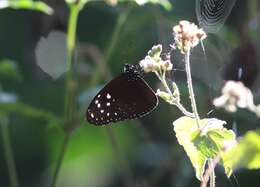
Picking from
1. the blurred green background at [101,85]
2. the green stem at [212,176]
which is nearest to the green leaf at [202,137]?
the green stem at [212,176]

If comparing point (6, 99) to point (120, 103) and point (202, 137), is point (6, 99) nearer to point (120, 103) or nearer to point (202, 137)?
point (120, 103)

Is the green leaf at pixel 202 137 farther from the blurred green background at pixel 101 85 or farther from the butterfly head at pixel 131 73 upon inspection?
the blurred green background at pixel 101 85

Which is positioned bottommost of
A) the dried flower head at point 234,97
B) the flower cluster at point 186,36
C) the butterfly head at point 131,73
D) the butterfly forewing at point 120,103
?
the butterfly forewing at point 120,103

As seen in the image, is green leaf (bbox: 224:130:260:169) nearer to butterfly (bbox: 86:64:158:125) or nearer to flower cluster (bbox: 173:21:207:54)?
flower cluster (bbox: 173:21:207:54)

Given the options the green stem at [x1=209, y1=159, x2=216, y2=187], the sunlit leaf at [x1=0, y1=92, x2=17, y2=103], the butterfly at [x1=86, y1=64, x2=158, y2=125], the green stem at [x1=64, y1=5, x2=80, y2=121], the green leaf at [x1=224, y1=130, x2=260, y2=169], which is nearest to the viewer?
the green leaf at [x1=224, y1=130, x2=260, y2=169]

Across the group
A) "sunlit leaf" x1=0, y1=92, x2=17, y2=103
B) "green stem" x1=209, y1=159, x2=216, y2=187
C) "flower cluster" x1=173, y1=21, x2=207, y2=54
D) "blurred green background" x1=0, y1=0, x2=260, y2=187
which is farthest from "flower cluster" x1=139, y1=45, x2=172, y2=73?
"sunlit leaf" x1=0, y1=92, x2=17, y2=103

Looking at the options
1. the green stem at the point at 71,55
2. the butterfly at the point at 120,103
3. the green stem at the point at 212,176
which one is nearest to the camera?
the green stem at the point at 212,176

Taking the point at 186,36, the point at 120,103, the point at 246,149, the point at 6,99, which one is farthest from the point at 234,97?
the point at 6,99
